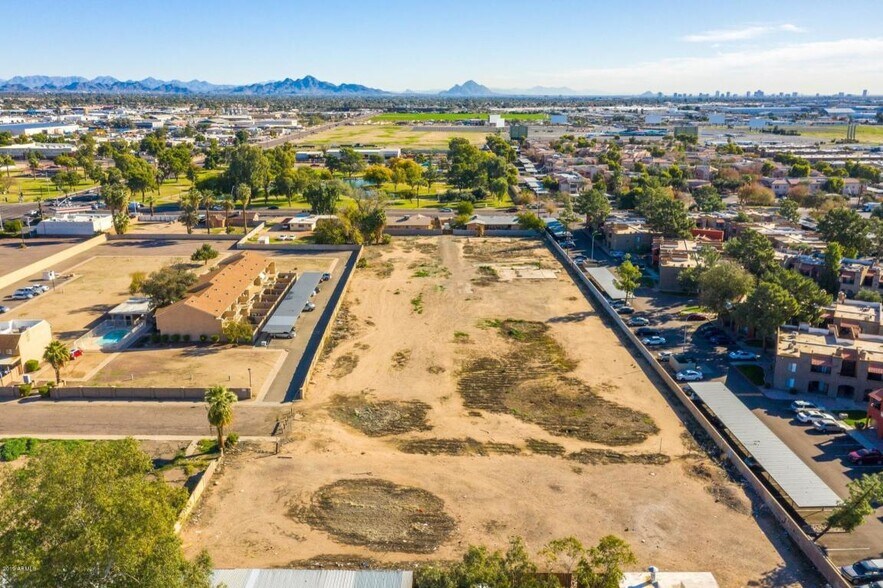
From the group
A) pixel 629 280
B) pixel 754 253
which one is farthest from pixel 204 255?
pixel 754 253

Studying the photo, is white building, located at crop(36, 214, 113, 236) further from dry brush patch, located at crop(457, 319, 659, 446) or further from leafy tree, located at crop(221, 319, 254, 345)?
dry brush patch, located at crop(457, 319, 659, 446)

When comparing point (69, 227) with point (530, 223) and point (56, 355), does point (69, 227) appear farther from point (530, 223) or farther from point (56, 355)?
point (530, 223)

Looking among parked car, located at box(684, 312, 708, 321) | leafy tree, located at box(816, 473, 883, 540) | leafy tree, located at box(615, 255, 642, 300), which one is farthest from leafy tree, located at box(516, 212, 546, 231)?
leafy tree, located at box(816, 473, 883, 540)

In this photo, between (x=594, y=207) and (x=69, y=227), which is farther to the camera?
(x=69, y=227)

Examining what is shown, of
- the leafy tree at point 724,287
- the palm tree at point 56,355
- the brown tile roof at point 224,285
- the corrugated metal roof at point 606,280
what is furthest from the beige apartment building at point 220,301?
the leafy tree at point 724,287

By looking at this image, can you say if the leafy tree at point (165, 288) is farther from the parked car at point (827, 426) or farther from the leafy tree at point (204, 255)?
the parked car at point (827, 426)

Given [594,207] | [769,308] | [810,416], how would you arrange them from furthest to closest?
[594,207] < [769,308] < [810,416]

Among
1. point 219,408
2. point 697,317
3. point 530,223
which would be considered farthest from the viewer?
point 530,223

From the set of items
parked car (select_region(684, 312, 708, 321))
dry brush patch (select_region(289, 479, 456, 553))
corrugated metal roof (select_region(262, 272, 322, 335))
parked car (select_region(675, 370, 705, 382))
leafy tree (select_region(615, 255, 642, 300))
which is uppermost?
leafy tree (select_region(615, 255, 642, 300))
